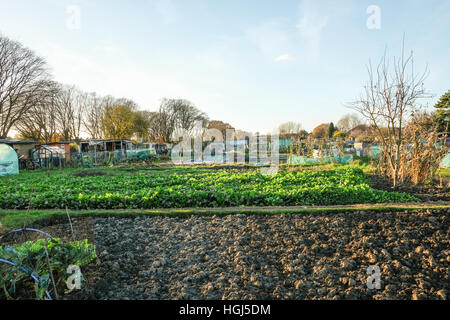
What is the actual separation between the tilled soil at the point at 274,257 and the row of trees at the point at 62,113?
27.6 m

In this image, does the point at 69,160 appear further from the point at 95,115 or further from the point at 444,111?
the point at 444,111

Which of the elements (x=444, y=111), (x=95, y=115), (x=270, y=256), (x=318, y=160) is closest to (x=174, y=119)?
(x=95, y=115)

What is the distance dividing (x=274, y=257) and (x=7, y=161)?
59.9 ft

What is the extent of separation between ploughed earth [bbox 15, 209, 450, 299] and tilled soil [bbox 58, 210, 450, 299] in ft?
0.04

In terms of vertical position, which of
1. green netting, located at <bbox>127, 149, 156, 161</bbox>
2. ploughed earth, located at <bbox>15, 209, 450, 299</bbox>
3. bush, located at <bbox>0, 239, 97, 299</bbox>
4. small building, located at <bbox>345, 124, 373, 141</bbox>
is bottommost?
ploughed earth, located at <bbox>15, 209, 450, 299</bbox>

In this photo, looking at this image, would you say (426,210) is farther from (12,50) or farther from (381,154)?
(12,50)

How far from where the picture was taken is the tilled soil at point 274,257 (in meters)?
3.09

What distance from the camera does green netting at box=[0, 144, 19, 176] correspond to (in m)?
15.3

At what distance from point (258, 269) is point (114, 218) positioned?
149 inches

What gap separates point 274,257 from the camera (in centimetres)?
390

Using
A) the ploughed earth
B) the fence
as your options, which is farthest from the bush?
the fence

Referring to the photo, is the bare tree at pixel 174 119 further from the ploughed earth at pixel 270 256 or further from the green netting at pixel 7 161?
the ploughed earth at pixel 270 256

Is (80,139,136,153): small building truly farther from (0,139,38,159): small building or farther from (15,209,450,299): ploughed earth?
(15,209,450,299): ploughed earth
